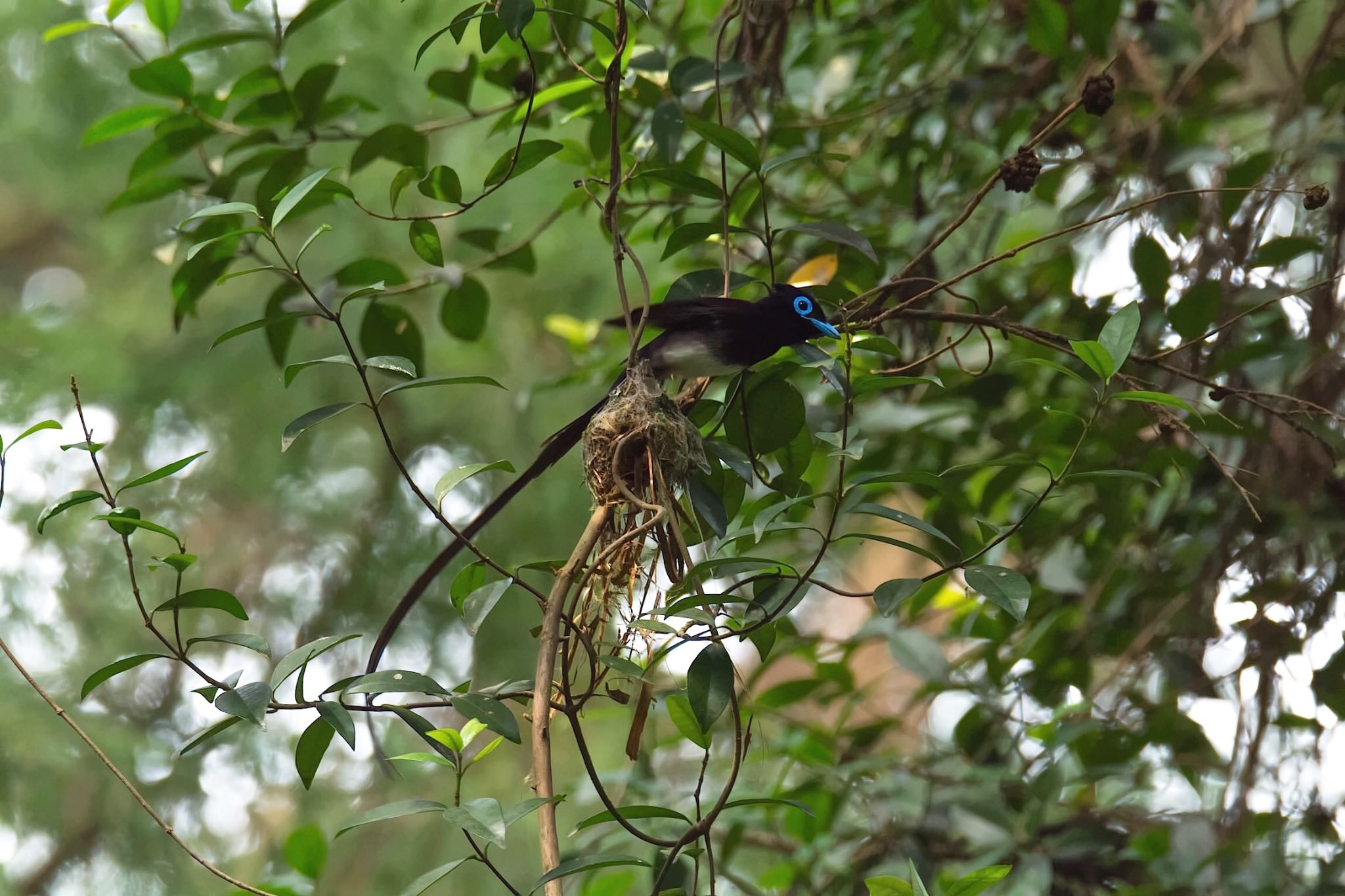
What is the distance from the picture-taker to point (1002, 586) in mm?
1225

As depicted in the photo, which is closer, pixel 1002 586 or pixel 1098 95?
pixel 1002 586

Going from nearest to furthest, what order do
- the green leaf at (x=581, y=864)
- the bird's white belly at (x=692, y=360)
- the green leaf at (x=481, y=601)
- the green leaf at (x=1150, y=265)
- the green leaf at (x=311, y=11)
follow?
the green leaf at (x=581, y=864) → the green leaf at (x=481, y=601) → the bird's white belly at (x=692, y=360) → the green leaf at (x=311, y=11) → the green leaf at (x=1150, y=265)

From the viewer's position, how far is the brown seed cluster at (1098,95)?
4.53 ft

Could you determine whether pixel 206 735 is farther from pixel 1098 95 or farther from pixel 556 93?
pixel 1098 95

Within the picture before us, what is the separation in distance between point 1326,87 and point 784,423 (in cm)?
156

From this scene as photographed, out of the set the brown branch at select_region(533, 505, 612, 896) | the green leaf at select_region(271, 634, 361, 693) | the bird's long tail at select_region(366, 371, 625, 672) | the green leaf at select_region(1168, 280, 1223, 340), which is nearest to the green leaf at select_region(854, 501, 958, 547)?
the brown branch at select_region(533, 505, 612, 896)

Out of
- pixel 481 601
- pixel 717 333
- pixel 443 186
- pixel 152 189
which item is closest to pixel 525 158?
pixel 443 186

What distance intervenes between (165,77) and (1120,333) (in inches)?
59.4

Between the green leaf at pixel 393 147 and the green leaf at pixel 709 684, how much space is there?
3.28ft

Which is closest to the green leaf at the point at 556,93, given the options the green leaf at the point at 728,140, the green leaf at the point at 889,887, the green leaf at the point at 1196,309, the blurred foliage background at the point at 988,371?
the blurred foliage background at the point at 988,371

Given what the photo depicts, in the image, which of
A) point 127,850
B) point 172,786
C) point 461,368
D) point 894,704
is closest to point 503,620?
point 461,368

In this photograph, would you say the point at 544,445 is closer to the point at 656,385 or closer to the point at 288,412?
the point at 656,385

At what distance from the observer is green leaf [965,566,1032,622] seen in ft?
3.91

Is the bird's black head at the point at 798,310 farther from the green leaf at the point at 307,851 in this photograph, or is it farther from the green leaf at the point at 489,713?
the green leaf at the point at 307,851
